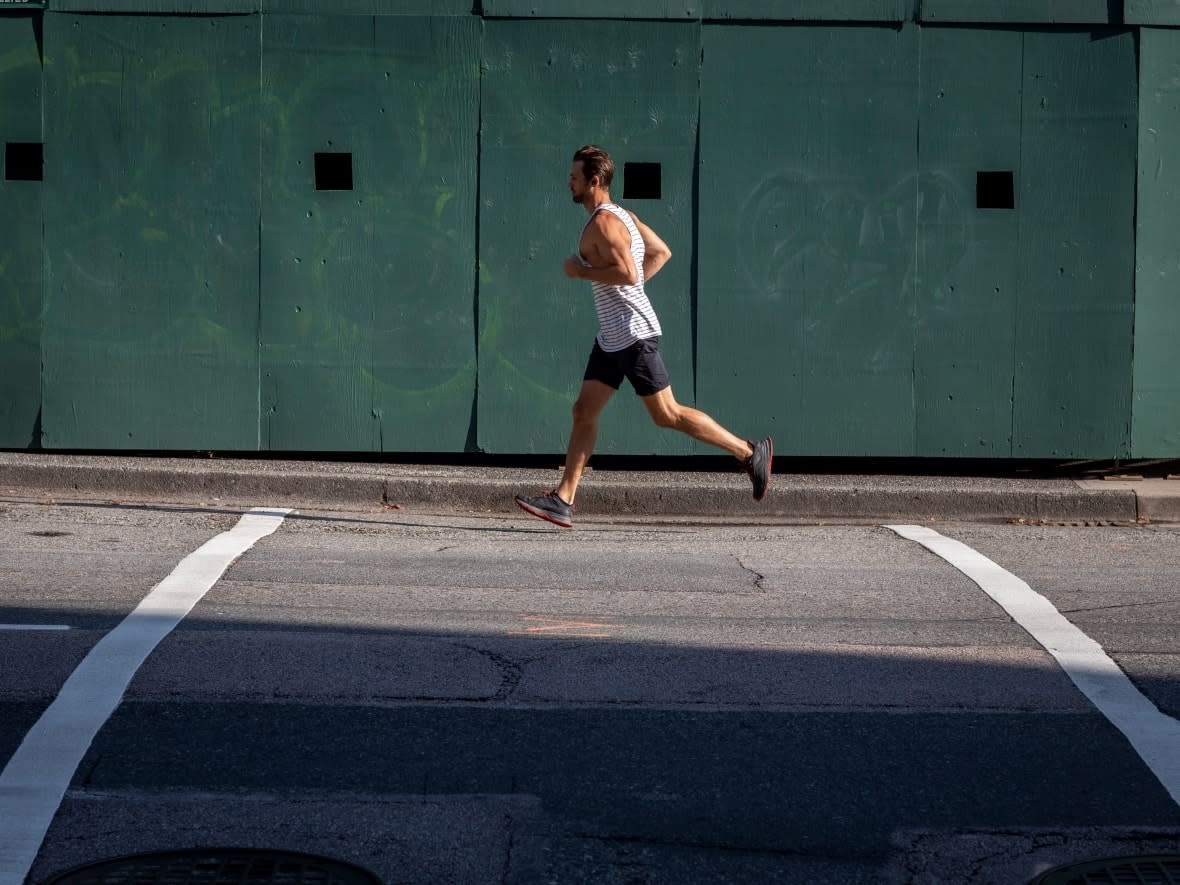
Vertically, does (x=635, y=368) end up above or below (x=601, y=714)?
above

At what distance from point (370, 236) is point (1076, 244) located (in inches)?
192

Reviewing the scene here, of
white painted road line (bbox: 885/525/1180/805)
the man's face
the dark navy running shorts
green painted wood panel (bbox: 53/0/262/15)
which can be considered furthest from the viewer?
green painted wood panel (bbox: 53/0/262/15)

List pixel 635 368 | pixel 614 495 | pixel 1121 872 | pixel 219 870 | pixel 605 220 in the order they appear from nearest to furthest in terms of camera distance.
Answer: pixel 219 870 → pixel 1121 872 → pixel 605 220 → pixel 635 368 → pixel 614 495

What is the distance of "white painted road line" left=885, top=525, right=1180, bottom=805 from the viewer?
15.5 ft

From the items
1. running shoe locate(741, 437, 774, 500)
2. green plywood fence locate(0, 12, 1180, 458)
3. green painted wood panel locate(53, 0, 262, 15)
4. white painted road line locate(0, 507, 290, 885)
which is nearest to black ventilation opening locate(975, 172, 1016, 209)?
green plywood fence locate(0, 12, 1180, 458)

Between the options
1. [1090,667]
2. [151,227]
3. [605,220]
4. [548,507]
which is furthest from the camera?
[151,227]

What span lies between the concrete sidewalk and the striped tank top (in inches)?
61.0

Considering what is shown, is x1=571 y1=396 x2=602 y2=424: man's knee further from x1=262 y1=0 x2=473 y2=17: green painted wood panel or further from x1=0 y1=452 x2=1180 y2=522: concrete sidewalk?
x1=262 y1=0 x2=473 y2=17: green painted wood panel

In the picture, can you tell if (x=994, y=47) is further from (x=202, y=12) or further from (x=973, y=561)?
(x=202, y=12)

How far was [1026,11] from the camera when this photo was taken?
424 inches

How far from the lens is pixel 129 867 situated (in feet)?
12.3

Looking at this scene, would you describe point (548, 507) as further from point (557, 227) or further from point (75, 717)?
point (75, 717)

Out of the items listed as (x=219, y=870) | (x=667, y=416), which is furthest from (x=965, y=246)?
(x=219, y=870)

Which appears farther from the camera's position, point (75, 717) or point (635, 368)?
point (635, 368)
